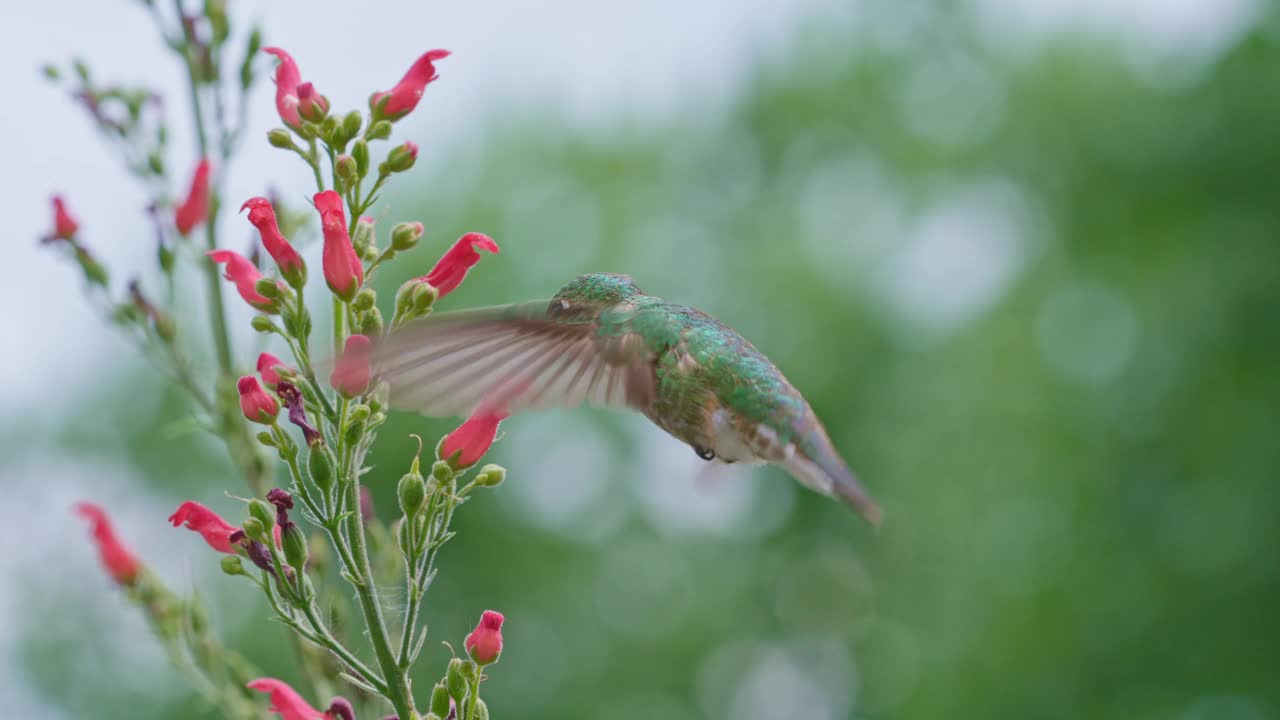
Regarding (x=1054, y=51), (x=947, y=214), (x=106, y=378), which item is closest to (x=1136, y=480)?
(x=947, y=214)

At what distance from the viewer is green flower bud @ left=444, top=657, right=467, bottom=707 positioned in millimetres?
2162

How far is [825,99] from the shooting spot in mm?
19109

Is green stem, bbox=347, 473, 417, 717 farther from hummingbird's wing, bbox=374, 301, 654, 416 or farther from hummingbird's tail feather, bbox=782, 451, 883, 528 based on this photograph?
hummingbird's tail feather, bbox=782, 451, 883, 528

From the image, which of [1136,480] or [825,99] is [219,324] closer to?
[1136,480]

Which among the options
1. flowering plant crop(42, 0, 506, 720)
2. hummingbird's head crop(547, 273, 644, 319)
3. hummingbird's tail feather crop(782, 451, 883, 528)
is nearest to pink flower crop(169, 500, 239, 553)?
flowering plant crop(42, 0, 506, 720)

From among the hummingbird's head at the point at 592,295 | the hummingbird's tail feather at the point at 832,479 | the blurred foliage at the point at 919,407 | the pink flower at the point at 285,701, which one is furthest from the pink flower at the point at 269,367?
the blurred foliage at the point at 919,407

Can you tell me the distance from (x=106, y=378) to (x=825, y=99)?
1247 cm

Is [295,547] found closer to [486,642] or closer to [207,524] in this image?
[207,524]

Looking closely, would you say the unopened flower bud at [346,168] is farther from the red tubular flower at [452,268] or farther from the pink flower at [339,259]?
the red tubular flower at [452,268]

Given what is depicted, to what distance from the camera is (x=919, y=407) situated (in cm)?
1694

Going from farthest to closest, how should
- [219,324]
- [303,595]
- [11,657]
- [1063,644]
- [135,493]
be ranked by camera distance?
[135,493], [11,657], [1063,644], [219,324], [303,595]

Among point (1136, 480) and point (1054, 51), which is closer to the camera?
point (1136, 480)

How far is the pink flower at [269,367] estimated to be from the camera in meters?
2.28

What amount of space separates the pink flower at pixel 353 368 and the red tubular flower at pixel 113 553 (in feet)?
5.20
